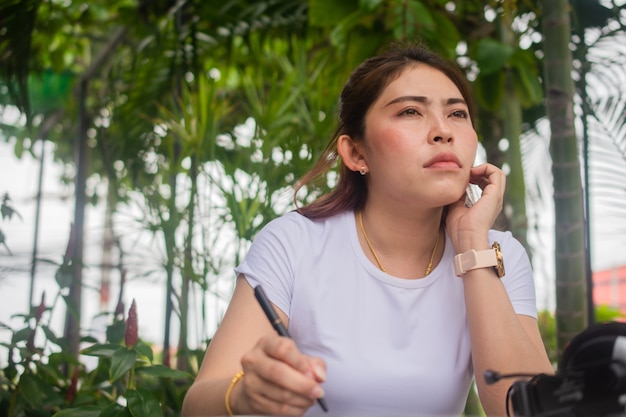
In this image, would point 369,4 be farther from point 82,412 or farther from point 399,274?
point 82,412

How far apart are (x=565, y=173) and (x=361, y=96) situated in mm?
849

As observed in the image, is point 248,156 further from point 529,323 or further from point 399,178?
point 529,323

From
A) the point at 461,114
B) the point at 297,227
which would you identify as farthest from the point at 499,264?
the point at 297,227

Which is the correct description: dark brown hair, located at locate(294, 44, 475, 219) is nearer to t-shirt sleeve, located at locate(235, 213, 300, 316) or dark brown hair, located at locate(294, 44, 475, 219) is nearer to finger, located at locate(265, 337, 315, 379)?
t-shirt sleeve, located at locate(235, 213, 300, 316)

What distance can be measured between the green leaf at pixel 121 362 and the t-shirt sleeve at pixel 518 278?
105cm

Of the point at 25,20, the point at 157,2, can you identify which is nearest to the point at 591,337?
the point at 25,20

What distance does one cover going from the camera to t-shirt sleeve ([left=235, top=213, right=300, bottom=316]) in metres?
1.60

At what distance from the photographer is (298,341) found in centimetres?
167

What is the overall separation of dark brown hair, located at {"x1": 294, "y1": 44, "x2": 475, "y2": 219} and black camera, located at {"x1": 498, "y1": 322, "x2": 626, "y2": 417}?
0.92m

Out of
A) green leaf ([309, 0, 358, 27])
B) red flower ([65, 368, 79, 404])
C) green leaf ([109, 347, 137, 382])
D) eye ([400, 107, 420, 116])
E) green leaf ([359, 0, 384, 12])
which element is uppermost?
green leaf ([309, 0, 358, 27])

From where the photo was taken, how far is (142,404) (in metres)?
1.80

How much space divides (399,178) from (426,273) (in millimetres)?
284

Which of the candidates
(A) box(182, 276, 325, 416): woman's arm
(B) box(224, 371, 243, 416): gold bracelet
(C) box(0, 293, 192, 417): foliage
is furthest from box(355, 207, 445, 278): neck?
(C) box(0, 293, 192, 417): foliage

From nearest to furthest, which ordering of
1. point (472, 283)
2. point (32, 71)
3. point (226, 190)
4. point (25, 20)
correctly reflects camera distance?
point (472, 283)
point (226, 190)
point (25, 20)
point (32, 71)
